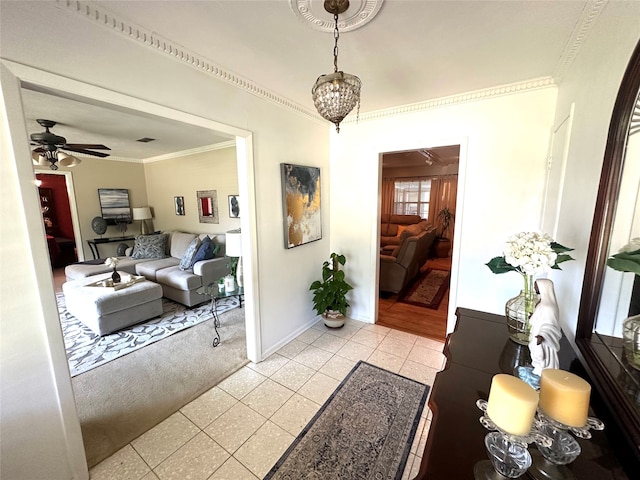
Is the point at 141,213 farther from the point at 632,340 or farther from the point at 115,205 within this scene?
the point at 632,340

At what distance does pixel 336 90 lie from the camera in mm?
1256

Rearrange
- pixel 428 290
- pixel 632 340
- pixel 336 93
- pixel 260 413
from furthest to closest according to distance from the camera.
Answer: pixel 428 290 < pixel 260 413 < pixel 336 93 < pixel 632 340

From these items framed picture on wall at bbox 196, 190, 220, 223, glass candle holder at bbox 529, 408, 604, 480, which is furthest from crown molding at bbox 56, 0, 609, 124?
framed picture on wall at bbox 196, 190, 220, 223

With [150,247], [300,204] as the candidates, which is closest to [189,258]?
[150,247]

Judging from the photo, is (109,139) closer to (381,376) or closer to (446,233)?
(381,376)

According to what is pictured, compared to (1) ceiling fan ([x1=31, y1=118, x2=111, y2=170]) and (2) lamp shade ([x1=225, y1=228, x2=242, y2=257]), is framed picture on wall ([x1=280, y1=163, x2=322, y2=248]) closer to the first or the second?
(2) lamp shade ([x1=225, y1=228, x2=242, y2=257])

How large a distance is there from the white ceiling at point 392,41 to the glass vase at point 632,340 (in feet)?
4.85

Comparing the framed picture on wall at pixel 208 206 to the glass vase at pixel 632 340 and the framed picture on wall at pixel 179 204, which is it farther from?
the glass vase at pixel 632 340

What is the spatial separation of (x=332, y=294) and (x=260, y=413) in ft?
4.59

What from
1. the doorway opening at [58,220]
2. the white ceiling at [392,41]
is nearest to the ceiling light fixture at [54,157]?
the white ceiling at [392,41]

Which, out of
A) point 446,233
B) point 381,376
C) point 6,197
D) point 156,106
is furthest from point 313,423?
point 446,233

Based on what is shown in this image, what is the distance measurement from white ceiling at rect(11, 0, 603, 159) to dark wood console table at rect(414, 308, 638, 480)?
1.71m

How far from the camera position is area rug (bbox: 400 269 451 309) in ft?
13.1

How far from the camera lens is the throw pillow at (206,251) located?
4023mm
